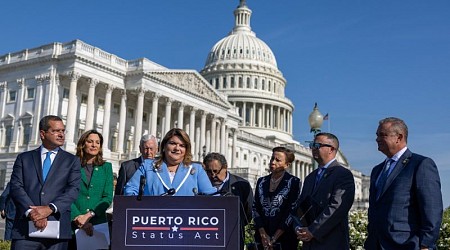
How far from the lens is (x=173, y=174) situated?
19.1 feet

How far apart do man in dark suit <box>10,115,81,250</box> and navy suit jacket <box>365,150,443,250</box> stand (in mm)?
3805

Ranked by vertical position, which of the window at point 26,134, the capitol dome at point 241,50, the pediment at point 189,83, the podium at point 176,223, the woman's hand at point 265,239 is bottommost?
the woman's hand at point 265,239

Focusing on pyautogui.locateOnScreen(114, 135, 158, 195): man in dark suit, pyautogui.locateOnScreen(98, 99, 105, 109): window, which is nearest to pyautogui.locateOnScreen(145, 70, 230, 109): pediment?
pyautogui.locateOnScreen(98, 99, 105, 109): window

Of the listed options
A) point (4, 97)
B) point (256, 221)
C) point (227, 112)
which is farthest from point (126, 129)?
point (256, 221)

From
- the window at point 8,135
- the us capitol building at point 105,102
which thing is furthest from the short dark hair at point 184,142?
the window at point 8,135

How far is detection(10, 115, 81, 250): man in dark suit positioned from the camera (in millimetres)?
6336

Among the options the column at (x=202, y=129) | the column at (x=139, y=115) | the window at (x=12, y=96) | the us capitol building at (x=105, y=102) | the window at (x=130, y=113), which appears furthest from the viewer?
the column at (x=202, y=129)

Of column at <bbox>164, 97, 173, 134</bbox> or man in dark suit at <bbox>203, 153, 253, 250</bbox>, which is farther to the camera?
column at <bbox>164, 97, 173, 134</bbox>

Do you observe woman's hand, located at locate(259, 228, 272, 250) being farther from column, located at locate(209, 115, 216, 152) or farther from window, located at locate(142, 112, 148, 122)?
column, located at locate(209, 115, 216, 152)

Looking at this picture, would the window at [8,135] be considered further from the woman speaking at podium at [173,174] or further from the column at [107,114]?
the woman speaking at podium at [173,174]

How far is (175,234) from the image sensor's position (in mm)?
4957

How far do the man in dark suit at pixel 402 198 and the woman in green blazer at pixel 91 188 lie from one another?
369cm

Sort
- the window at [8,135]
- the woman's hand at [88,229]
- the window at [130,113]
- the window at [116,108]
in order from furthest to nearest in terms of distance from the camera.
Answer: the window at [130,113], the window at [116,108], the window at [8,135], the woman's hand at [88,229]

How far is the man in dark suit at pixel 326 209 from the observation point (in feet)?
22.2
